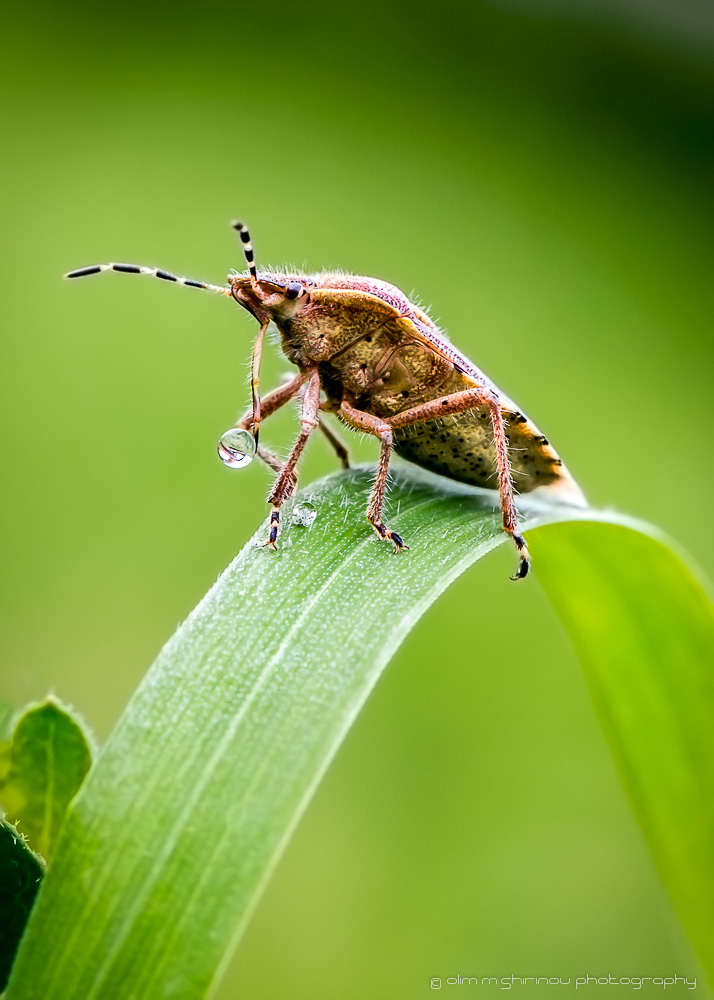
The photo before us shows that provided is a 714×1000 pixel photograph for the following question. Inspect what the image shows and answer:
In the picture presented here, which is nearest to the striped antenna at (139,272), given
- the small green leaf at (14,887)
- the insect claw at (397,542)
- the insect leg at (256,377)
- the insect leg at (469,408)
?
the insect leg at (256,377)

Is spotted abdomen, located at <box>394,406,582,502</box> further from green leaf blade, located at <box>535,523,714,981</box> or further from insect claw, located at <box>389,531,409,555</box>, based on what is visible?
insect claw, located at <box>389,531,409,555</box>

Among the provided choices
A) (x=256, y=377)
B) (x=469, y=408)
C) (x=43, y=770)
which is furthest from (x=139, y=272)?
(x=43, y=770)

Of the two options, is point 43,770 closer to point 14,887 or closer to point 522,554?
point 14,887

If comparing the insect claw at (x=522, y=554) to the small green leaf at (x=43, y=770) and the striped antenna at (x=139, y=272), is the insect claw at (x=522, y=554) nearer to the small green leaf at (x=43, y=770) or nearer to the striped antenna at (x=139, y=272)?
the striped antenna at (x=139, y=272)

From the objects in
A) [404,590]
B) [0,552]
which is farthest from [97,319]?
[404,590]

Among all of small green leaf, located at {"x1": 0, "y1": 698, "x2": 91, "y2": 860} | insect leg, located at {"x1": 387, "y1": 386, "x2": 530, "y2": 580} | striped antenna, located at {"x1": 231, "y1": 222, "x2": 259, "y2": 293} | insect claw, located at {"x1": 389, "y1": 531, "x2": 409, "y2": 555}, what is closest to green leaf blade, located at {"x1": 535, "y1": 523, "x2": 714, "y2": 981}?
insect leg, located at {"x1": 387, "y1": 386, "x2": 530, "y2": 580}

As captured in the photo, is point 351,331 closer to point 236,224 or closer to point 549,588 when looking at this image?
point 236,224
